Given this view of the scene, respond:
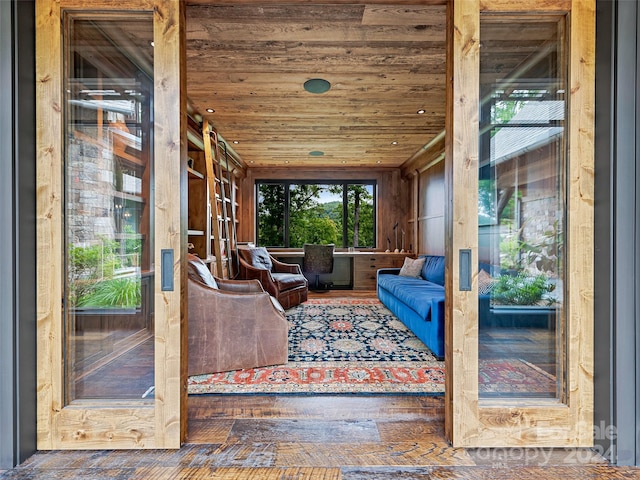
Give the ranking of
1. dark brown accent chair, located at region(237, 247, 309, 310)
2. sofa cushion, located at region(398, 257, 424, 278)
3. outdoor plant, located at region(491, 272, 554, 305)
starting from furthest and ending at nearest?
sofa cushion, located at region(398, 257, 424, 278) → dark brown accent chair, located at region(237, 247, 309, 310) → outdoor plant, located at region(491, 272, 554, 305)

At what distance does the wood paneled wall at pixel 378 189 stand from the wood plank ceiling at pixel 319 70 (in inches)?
74.5

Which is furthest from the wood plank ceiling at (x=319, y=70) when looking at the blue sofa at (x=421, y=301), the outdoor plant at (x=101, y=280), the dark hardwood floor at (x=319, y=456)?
the dark hardwood floor at (x=319, y=456)

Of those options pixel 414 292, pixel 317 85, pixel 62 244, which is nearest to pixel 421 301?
pixel 414 292

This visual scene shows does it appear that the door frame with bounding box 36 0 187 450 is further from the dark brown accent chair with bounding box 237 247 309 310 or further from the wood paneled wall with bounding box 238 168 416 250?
the wood paneled wall with bounding box 238 168 416 250

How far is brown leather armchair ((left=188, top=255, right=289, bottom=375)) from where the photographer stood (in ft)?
8.72

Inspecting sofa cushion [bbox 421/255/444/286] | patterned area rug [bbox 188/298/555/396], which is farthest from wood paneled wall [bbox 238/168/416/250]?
patterned area rug [bbox 188/298/555/396]

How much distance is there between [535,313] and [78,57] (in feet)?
9.13

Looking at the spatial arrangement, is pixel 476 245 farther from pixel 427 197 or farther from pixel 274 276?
pixel 427 197

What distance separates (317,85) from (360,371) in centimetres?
277

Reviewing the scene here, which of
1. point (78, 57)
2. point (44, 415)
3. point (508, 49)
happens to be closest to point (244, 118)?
point (78, 57)

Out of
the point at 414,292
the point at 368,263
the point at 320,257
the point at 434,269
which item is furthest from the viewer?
the point at 368,263

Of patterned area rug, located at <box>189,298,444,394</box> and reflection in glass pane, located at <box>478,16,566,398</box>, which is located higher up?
reflection in glass pane, located at <box>478,16,566,398</box>

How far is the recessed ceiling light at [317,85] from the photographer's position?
3465 millimetres

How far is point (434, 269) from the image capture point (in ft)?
16.6
